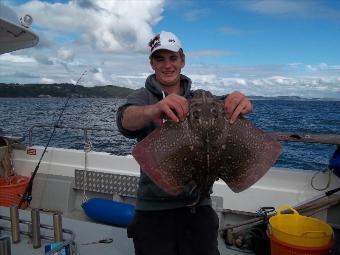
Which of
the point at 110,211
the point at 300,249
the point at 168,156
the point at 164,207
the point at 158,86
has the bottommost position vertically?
the point at 110,211

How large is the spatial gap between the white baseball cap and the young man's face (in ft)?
0.17

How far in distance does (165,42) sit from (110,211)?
3.79m

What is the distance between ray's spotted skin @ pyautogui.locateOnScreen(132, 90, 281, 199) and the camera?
7.75 ft

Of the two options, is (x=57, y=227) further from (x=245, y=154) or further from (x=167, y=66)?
(x=245, y=154)

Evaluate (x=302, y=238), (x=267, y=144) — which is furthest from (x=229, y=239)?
(x=267, y=144)

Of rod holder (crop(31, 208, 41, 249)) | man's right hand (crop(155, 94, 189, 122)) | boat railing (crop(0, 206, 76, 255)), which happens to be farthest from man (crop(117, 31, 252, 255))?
rod holder (crop(31, 208, 41, 249))

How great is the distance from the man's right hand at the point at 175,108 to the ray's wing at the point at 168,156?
3.1 inches

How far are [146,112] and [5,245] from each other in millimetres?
2370

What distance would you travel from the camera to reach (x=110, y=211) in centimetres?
588

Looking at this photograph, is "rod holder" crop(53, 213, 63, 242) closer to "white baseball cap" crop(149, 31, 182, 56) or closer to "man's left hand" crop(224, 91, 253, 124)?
"white baseball cap" crop(149, 31, 182, 56)

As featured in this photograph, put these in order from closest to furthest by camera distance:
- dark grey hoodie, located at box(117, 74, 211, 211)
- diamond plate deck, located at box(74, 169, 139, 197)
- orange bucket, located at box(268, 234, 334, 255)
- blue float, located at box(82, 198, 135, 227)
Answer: dark grey hoodie, located at box(117, 74, 211, 211) → orange bucket, located at box(268, 234, 334, 255) → blue float, located at box(82, 198, 135, 227) → diamond plate deck, located at box(74, 169, 139, 197)

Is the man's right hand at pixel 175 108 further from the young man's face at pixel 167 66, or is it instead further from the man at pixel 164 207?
the young man's face at pixel 167 66

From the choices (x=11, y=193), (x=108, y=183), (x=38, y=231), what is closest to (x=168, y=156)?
(x=38, y=231)

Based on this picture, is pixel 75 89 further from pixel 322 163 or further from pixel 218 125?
pixel 322 163
